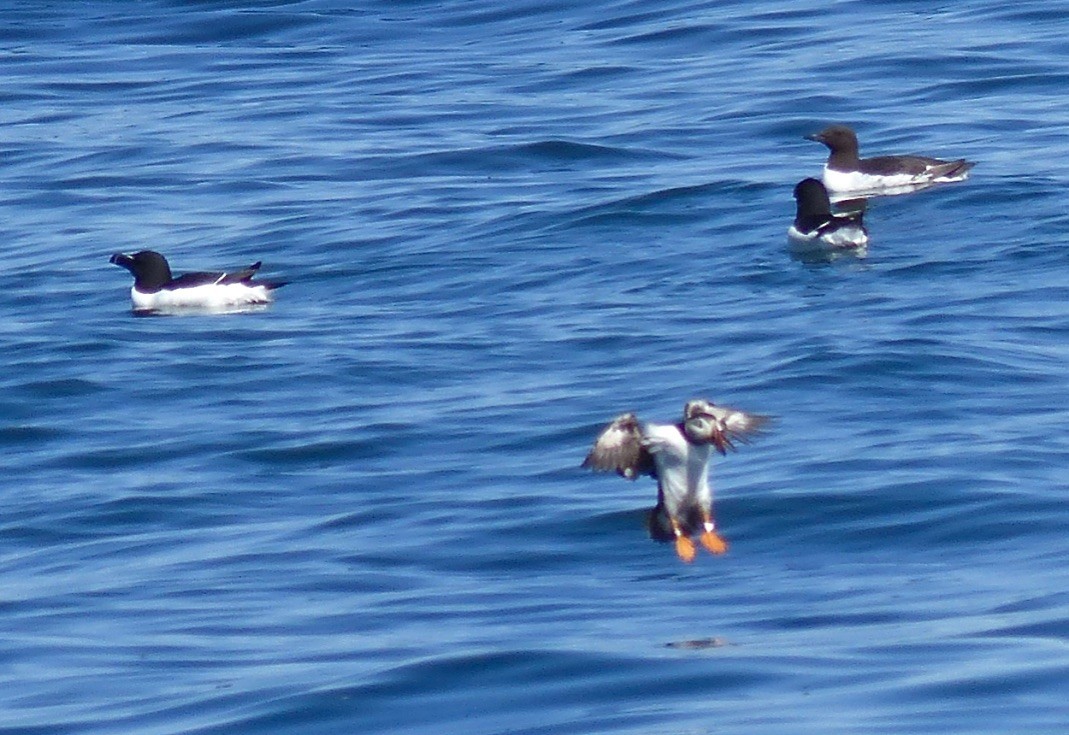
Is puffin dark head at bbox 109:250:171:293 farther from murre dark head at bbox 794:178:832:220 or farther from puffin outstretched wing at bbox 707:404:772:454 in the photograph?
puffin outstretched wing at bbox 707:404:772:454

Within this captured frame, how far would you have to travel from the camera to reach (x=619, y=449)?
900 cm

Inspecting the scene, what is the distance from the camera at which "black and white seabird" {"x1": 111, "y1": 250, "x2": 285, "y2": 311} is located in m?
16.1

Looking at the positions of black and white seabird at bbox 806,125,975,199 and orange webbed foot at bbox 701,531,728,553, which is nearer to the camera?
orange webbed foot at bbox 701,531,728,553

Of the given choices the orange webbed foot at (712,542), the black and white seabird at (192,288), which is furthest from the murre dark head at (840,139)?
the orange webbed foot at (712,542)

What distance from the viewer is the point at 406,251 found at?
17.4 m

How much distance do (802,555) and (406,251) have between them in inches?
319

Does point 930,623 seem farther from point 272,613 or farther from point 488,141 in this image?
point 488,141

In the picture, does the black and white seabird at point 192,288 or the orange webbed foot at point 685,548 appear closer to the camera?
the orange webbed foot at point 685,548

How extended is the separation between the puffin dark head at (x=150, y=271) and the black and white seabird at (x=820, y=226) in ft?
14.9

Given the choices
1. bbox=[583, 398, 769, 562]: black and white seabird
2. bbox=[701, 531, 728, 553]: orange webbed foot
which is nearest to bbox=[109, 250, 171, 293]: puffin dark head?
bbox=[583, 398, 769, 562]: black and white seabird

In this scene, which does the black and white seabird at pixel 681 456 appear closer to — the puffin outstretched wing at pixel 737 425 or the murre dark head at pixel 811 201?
the puffin outstretched wing at pixel 737 425

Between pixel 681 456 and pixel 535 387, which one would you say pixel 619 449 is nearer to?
pixel 681 456

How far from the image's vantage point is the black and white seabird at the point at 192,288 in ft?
52.9

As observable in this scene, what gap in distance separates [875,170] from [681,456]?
10.1m
